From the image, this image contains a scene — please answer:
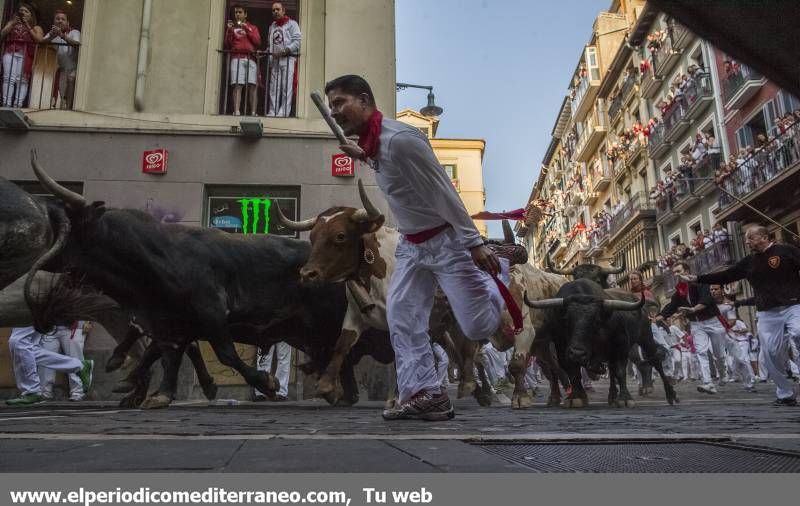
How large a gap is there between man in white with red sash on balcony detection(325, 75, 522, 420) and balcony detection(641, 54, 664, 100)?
34.8 meters

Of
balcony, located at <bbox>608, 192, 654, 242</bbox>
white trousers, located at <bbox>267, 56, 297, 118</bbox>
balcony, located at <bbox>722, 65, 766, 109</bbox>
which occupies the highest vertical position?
balcony, located at <bbox>722, 65, 766, 109</bbox>

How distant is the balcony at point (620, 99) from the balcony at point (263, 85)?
107ft

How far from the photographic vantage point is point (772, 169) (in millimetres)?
22891

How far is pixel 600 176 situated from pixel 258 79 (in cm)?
3876

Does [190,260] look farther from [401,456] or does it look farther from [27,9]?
[27,9]

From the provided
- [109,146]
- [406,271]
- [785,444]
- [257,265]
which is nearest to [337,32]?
[109,146]

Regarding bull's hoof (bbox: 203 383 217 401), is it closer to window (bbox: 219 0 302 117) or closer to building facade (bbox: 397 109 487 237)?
window (bbox: 219 0 302 117)

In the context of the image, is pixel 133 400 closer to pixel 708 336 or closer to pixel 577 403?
Result: pixel 577 403

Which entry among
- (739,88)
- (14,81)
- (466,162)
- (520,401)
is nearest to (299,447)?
(520,401)

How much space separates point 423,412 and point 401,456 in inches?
74.9

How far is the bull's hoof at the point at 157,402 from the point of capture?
19.8 feet

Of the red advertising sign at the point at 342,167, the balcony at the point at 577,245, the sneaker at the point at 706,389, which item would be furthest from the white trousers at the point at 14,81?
the balcony at the point at 577,245

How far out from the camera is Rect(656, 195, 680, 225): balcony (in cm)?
3359

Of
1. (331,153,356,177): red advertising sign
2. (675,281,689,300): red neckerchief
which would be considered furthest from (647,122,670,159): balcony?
(331,153,356,177): red advertising sign
